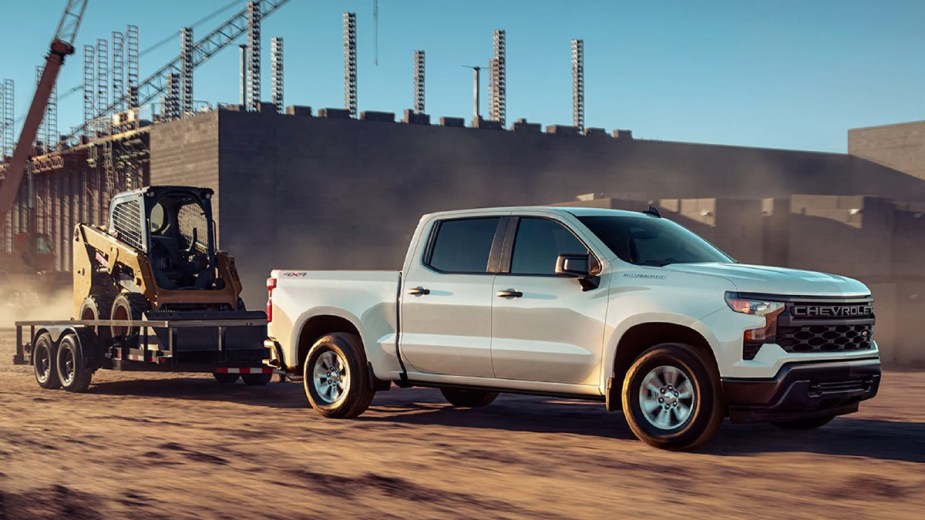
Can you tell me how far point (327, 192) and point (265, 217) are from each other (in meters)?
2.58

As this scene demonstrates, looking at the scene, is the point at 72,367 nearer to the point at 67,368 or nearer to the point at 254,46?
the point at 67,368

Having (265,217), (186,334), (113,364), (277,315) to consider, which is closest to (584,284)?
(277,315)

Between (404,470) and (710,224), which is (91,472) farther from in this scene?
(710,224)

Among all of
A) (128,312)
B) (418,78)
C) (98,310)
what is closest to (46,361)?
(98,310)

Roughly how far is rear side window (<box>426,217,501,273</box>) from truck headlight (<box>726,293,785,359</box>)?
2.56 m

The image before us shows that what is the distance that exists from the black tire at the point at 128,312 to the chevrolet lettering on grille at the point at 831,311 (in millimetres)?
9452

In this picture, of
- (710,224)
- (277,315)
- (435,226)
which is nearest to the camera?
(435,226)

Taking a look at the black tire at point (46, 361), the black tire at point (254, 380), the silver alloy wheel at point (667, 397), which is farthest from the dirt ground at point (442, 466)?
the black tire at point (46, 361)

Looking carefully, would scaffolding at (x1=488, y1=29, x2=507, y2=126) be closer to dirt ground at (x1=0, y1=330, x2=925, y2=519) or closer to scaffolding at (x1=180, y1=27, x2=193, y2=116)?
scaffolding at (x1=180, y1=27, x2=193, y2=116)

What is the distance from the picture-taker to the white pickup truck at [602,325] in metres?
8.84

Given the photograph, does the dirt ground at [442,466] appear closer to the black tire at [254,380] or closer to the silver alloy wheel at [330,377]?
the silver alloy wheel at [330,377]

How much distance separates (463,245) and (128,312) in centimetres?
701

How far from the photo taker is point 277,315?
12297mm

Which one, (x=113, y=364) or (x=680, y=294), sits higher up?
(x=680, y=294)
